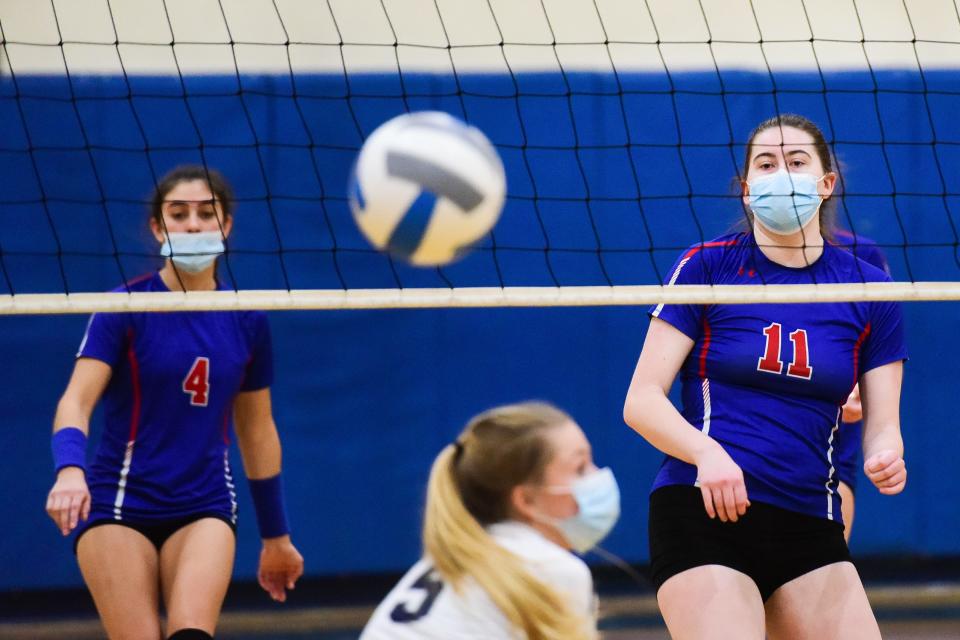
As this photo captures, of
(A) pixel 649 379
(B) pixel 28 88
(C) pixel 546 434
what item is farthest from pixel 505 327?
(C) pixel 546 434

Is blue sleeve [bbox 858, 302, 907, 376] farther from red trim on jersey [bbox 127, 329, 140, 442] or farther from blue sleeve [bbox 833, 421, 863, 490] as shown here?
red trim on jersey [bbox 127, 329, 140, 442]

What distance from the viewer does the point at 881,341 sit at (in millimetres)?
3262

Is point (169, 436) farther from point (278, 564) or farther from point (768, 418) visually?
point (768, 418)

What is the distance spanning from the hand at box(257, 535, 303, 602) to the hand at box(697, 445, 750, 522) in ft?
5.23

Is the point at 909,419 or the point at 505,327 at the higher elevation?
the point at 505,327

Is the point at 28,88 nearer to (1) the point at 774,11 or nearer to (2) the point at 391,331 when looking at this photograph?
(2) the point at 391,331

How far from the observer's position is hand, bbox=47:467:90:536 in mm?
3494

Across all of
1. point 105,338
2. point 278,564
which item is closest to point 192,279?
point 105,338

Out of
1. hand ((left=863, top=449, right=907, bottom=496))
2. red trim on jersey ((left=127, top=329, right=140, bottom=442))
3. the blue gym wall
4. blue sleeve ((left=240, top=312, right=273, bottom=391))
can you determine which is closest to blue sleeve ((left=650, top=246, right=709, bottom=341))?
hand ((left=863, top=449, right=907, bottom=496))

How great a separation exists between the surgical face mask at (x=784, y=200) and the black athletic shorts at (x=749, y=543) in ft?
2.30

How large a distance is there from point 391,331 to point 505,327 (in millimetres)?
510

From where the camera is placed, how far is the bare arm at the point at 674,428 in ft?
9.50

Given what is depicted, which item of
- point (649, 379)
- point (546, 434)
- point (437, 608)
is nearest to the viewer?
point (437, 608)

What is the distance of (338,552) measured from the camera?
5.94 metres
